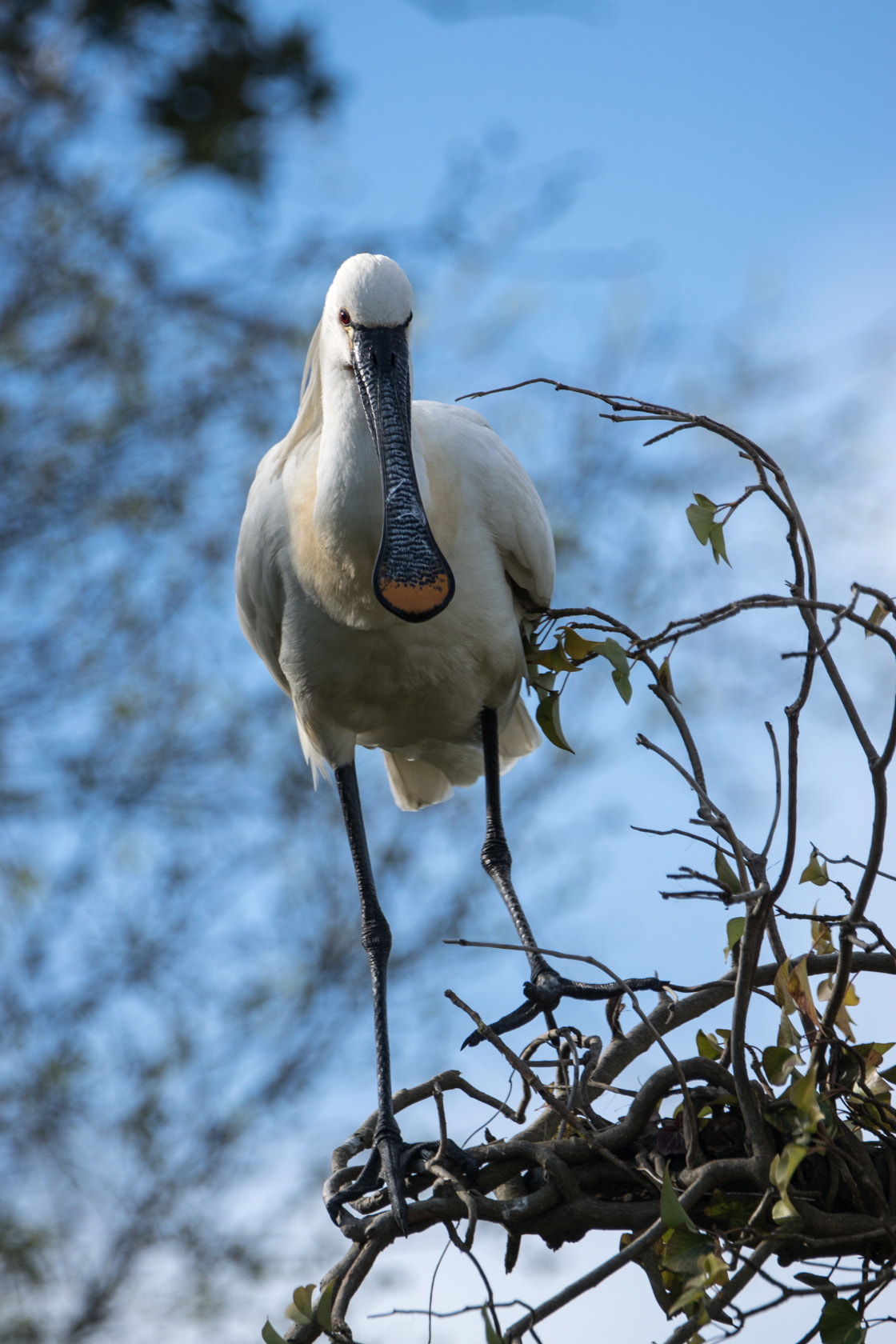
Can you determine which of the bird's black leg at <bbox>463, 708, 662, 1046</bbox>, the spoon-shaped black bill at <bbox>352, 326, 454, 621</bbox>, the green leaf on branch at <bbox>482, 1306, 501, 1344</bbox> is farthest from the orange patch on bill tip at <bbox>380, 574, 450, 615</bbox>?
the green leaf on branch at <bbox>482, 1306, 501, 1344</bbox>

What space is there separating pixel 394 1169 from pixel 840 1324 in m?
0.94

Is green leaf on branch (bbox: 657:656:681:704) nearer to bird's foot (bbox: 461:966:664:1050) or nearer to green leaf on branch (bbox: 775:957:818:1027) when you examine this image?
green leaf on branch (bbox: 775:957:818:1027)

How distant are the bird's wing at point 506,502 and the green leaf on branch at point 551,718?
0.70 m

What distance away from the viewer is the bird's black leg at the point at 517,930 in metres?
2.66

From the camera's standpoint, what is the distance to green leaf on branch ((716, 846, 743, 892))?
1.79 metres

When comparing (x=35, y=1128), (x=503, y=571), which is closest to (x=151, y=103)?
(x=503, y=571)

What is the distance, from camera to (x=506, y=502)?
9.55 feet

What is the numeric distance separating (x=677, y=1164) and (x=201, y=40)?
310cm

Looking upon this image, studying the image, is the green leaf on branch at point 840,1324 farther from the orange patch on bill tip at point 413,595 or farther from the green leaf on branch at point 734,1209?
the orange patch on bill tip at point 413,595

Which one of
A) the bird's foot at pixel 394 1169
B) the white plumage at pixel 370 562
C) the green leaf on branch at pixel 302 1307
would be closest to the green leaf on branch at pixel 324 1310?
the green leaf on branch at pixel 302 1307

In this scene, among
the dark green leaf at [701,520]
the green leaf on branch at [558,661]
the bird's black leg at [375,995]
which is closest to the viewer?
the dark green leaf at [701,520]

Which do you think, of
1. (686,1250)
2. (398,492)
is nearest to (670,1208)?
(686,1250)

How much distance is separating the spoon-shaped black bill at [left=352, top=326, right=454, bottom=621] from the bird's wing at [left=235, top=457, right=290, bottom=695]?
34cm

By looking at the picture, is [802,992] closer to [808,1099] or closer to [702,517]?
[808,1099]
